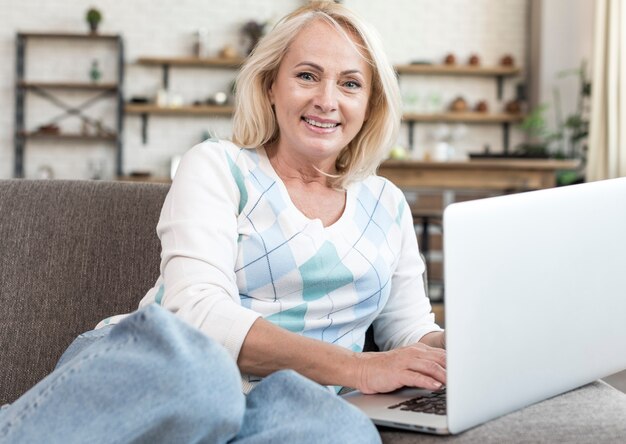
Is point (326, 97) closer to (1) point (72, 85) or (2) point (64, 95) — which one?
(1) point (72, 85)

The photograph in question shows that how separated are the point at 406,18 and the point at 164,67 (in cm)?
205

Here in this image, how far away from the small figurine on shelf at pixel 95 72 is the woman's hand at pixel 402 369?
20.5 feet

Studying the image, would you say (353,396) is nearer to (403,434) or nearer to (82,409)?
(403,434)

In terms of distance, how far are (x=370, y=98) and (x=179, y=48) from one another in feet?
19.0

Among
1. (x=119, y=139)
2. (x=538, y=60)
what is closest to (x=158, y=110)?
(x=119, y=139)

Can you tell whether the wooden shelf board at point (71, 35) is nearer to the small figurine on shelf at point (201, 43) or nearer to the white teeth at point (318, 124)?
the small figurine on shelf at point (201, 43)

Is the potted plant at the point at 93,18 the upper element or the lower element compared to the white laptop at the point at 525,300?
upper

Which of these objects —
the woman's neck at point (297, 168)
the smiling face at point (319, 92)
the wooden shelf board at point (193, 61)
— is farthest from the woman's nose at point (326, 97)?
the wooden shelf board at point (193, 61)

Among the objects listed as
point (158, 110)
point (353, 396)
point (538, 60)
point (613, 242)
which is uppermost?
point (538, 60)

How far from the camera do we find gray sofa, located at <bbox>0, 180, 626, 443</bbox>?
165 cm

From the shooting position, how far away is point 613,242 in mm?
1188

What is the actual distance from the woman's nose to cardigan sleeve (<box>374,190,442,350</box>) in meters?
0.26

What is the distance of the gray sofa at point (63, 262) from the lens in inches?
64.9

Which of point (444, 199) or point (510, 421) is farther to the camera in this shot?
point (444, 199)
